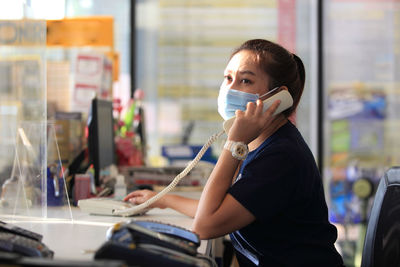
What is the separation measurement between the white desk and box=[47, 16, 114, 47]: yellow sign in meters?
1.91

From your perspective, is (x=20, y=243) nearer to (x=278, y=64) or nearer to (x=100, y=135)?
(x=278, y=64)

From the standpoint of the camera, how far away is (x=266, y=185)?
153cm

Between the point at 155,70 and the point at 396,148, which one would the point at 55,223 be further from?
the point at 396,148

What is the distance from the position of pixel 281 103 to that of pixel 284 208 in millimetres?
325

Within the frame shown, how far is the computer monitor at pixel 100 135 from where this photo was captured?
2543 millimetres

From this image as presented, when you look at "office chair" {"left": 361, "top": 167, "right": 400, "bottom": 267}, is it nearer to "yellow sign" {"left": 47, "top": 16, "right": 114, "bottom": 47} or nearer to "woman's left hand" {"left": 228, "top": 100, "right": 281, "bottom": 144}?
"woman's left hand" {"left": 228, "top": 100, "right": 281, "bottom": 144}

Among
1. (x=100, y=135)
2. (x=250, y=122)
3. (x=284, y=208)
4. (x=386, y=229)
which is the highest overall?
(x=250, y=122)

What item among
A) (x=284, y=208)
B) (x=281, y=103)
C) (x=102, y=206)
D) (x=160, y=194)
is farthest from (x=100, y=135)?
(x=284, y=208)

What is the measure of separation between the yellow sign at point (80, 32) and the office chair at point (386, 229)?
2.64m

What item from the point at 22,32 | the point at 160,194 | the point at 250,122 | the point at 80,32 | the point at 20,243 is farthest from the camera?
the point at 80,32

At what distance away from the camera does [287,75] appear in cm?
182

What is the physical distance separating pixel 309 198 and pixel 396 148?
150 inches

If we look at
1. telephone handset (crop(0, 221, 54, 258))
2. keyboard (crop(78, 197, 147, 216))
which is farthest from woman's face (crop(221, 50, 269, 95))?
telephone handset (crop(0, 221, 54, 258))

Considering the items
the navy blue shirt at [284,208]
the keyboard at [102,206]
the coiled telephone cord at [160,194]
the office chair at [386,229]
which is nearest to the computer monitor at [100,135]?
the keyboard at [102,206]
